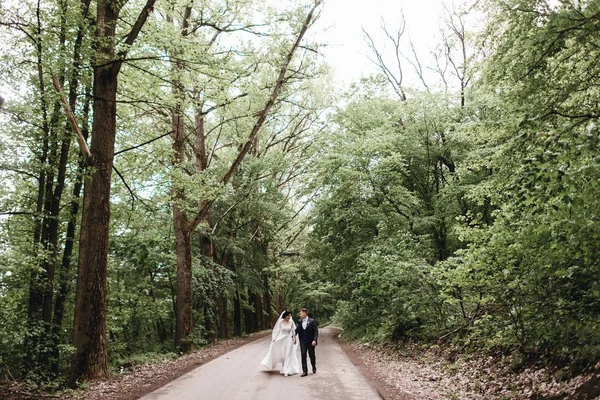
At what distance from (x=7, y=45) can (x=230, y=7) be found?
770 centimetres

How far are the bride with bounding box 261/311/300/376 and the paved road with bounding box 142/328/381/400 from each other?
25 centimetres

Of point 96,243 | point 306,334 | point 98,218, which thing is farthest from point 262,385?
point 98,218

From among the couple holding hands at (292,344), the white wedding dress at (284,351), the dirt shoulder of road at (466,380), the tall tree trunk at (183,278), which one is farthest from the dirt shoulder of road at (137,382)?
the dirt shoulder of road at (466,380)

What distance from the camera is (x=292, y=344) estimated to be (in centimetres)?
1040

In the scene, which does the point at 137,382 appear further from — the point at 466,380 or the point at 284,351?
the point at 466,380

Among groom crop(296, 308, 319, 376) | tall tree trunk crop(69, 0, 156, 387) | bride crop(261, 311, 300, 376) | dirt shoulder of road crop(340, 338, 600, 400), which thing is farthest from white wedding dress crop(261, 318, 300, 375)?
tall tree trunk crop(69, 0, 156, 387)

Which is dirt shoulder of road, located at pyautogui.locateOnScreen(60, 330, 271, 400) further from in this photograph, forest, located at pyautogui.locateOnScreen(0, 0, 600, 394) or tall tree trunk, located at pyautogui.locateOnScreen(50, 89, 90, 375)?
tall tree trunk, located at pyautogui.locateOnScreen(50, 89, 90, 375)

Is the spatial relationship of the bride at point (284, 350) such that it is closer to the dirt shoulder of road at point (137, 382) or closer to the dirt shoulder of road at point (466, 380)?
the dirt shoulder of road at point (466, 380)

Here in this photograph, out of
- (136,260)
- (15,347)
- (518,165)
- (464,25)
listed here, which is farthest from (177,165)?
(464,25)

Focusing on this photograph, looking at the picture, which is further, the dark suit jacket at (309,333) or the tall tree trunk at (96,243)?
the dark suit jacket at (309,333)

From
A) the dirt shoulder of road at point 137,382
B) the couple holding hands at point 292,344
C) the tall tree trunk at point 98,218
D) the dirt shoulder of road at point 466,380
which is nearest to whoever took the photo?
the dirt shoulder of road at point 466,380

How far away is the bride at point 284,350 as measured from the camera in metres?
10.1

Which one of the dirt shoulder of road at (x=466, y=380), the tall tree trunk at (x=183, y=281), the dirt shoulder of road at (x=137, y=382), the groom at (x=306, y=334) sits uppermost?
the tall tree trunk at (x=183, y=281)

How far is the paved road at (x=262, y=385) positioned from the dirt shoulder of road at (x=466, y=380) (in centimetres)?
49
